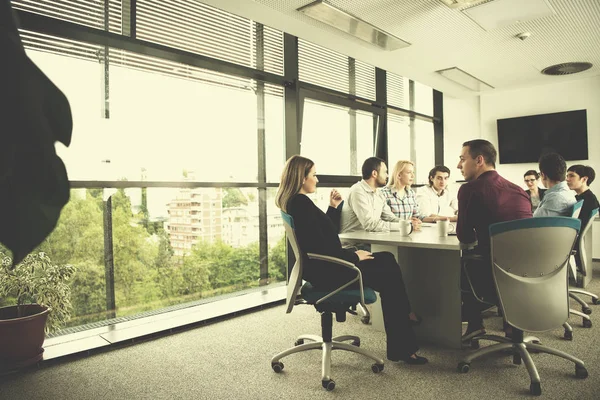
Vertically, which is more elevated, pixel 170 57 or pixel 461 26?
pixel 461 26

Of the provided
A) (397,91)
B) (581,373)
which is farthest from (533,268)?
(397,91)

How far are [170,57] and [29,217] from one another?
3668 mm

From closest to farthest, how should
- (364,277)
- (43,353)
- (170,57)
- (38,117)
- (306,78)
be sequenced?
(38,117) → (364,277) → (43,353) → (170,57) → (306,78)

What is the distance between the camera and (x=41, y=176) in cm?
47

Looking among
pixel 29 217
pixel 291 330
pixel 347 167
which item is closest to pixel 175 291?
pixel 291 330

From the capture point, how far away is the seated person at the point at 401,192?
4535 millimetres

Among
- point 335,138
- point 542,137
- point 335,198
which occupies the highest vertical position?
point 542,137

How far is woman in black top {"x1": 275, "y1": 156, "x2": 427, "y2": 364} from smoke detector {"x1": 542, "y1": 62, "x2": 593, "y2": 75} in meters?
4.47

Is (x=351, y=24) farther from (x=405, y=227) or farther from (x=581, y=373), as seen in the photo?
(x=581, y=373)

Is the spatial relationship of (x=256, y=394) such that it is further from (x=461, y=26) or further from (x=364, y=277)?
(x=461, y=26)

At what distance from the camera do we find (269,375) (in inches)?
103

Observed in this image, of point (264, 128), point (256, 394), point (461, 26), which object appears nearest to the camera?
point (256, 394)

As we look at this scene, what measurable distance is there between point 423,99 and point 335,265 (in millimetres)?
5615

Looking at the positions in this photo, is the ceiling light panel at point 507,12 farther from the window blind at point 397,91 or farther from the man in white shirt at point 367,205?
the window blind at point 397,91
